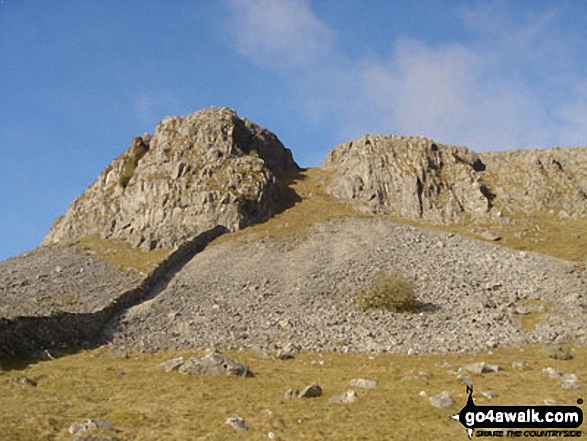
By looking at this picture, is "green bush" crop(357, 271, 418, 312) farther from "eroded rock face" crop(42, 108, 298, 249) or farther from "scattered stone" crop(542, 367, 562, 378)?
"eroded rock face" crop(42, 108, 298, 249)

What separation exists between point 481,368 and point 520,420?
742cm

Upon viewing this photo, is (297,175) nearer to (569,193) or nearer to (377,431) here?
(569,193)

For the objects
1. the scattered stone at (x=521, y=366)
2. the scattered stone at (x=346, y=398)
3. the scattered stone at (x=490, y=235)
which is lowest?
the scattered stone at (x=346, y=398)

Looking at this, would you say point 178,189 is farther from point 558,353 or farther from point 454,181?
point 558,353

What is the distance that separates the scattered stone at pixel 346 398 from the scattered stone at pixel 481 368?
26.0ft

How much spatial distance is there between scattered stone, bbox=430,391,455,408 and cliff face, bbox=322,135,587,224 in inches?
2221

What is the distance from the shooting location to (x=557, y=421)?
1973 cm

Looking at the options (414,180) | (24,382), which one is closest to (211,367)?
(24,382)

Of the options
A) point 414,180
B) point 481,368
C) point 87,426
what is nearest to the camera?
point 87,426

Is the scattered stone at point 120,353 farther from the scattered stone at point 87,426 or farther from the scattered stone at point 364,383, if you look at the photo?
the scattered stone at point 364,383

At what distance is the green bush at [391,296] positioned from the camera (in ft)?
134

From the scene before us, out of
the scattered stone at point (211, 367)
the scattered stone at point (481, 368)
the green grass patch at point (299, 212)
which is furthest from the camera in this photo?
the green grass patch at point (299, 212)

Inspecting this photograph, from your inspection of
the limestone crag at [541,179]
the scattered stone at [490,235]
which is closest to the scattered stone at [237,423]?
the scattered stone at [490,235]

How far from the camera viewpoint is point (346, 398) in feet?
75.8
